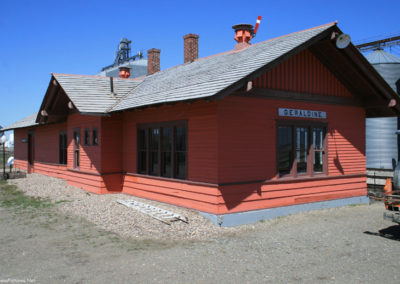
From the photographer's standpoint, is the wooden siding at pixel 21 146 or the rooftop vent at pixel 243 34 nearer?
the rooftop vent at pixel 243 34

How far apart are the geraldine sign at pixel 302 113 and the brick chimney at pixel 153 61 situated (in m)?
10.4

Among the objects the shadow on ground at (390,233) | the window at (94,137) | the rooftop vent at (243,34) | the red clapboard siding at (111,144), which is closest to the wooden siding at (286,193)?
the shadow on ground at (390,233)

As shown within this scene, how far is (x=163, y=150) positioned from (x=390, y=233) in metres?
6.41

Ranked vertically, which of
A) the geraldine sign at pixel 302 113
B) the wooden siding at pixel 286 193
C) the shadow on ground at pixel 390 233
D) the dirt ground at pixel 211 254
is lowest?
the shadow on ground at pixel 390 233

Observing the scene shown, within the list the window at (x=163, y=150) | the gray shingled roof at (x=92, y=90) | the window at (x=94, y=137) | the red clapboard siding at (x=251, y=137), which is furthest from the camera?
the window at (x=94, y=137)

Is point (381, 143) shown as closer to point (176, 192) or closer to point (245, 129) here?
point (245, 129)

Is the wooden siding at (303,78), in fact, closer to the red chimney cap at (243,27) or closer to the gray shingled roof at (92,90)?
the red chimney cap at (243,27)

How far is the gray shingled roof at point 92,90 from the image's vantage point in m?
12.9

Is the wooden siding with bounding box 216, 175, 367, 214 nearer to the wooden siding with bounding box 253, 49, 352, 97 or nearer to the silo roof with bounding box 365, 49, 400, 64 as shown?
the wooden siding with bounding box 253, 49, 352, 97

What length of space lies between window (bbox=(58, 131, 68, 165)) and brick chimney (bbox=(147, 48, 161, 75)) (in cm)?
527

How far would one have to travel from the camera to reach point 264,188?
32.8ft

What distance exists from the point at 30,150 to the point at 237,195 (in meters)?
19.4

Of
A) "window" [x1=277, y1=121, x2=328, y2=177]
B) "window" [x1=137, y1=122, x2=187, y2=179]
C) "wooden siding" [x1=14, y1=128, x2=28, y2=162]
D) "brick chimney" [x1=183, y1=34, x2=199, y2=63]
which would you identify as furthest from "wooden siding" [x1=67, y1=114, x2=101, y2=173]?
"wooden siding" [x1=14, y1=128, x2=28, y2=162]

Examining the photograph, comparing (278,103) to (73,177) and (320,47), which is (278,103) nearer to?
(320,47)
